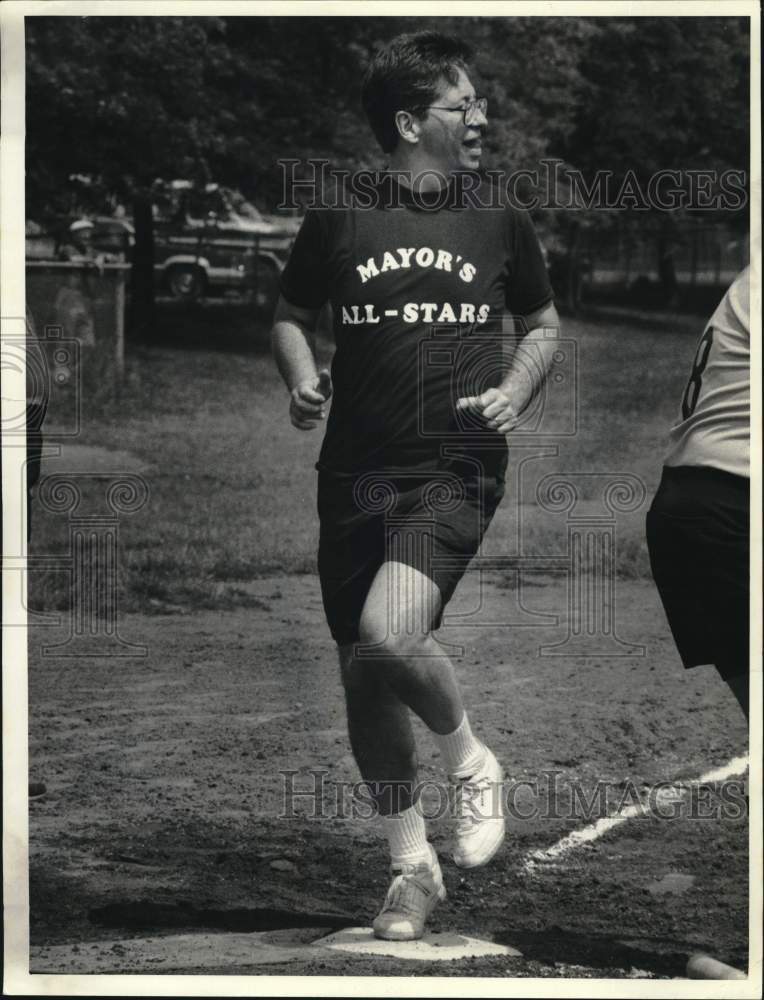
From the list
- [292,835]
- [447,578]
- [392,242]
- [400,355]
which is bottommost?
[292,835]

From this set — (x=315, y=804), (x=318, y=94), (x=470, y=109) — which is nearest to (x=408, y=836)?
(x=315, y=804)

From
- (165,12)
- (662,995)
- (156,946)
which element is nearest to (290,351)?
(165,12)

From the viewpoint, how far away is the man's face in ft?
18.4

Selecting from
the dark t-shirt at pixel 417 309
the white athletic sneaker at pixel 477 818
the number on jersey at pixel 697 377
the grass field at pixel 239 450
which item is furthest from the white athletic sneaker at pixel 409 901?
the number on jersey at pixel 697 377

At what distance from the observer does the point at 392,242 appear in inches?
219

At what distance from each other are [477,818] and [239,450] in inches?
63.4

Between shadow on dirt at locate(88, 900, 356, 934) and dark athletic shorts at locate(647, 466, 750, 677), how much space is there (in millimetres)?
1425

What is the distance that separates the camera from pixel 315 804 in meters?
5.94

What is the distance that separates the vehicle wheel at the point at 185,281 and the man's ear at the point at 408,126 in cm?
107

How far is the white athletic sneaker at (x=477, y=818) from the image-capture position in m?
5.70

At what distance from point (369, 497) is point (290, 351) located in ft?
1.71

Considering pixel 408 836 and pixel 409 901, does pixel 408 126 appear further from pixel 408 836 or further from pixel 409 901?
pixel 409 901

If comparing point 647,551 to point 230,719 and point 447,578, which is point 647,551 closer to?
point 447,578

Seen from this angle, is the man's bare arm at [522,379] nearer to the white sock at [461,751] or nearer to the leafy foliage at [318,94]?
the leafy foliage at [318,94]
